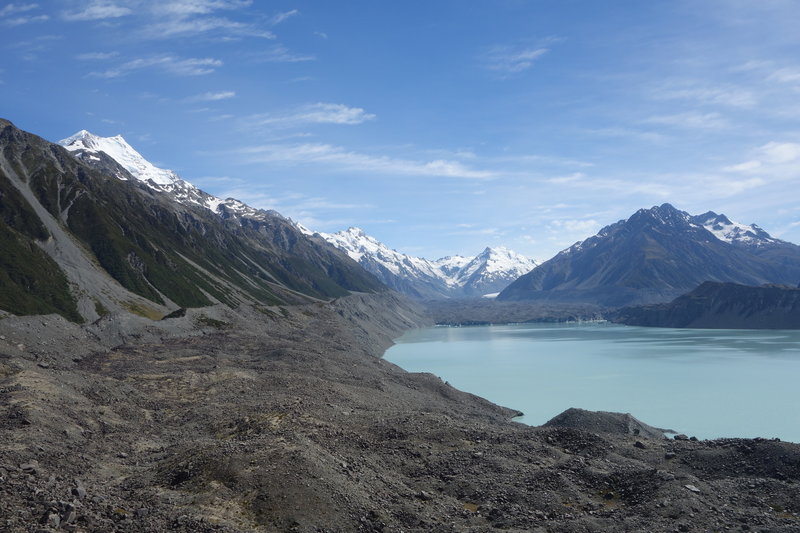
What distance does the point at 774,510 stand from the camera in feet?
75.6

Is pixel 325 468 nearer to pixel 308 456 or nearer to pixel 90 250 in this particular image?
pixel 308 456

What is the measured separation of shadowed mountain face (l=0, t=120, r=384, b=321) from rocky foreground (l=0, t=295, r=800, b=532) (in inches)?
1551

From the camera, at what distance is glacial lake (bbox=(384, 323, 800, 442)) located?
191 feet

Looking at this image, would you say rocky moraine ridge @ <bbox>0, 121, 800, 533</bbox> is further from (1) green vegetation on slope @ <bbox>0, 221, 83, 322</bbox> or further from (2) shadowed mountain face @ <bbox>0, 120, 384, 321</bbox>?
(2) shadowed mountain face @ <bbox>0, 120, 384, 321</bbox>

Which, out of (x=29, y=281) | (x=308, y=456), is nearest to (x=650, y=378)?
(x=308, y=456)

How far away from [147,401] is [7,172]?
343 feet

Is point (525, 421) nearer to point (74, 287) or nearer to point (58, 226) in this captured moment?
point (74, 287)

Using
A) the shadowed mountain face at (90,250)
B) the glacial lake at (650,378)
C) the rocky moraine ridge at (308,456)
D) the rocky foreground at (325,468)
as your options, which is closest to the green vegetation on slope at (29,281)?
the shadowed mountain face at (90,250)

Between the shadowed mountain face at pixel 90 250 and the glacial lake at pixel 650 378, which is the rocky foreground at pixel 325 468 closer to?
the glacial lake at pixel 650 378

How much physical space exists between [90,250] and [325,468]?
Answer: 106 metres

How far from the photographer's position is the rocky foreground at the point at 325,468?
2020 centimetres

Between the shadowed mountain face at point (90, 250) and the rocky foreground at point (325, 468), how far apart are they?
3939 cm

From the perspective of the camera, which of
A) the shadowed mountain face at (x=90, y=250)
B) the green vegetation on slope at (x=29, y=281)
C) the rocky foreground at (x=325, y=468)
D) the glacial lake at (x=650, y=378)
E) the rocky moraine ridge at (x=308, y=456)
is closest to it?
the rocky foreground at (x=325, y=468)

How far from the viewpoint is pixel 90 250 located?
111812mm
